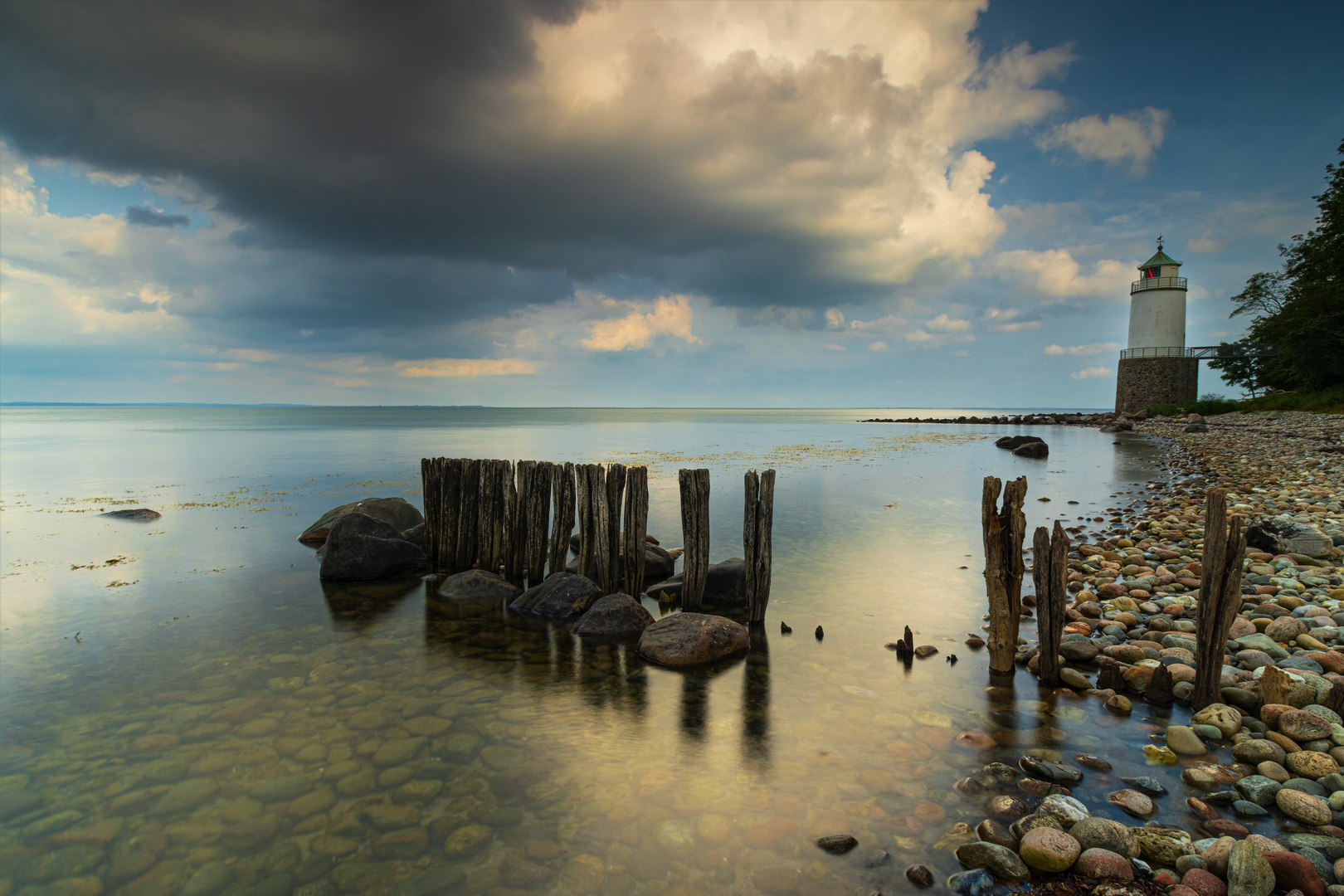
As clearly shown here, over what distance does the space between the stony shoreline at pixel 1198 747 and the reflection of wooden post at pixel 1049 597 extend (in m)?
0.21

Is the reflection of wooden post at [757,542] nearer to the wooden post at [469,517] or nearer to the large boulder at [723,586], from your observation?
the large boulder at [723,586]

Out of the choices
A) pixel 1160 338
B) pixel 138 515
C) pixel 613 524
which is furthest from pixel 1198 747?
pixel 1160 338

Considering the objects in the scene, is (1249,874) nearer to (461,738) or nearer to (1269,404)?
(461,738)

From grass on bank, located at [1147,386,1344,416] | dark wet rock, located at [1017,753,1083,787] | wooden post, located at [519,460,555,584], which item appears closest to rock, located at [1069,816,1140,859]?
dark wet rock, located at [1017,753,1083,787]

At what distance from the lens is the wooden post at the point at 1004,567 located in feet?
21.5

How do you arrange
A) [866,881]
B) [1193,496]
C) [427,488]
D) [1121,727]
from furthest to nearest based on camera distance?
1. [1193,496]
2. [427,488]
3. [1121,727]
4. [866,881]

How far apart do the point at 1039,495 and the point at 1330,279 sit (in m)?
34.3

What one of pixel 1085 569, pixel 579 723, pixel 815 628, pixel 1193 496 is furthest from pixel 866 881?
pixel 1193 496

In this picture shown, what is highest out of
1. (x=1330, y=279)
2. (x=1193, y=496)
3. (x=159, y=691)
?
(x=1330, y=279)

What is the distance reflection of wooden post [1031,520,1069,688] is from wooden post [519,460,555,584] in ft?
24.0

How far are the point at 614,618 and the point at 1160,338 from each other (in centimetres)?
6602

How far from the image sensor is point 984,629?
833 cm

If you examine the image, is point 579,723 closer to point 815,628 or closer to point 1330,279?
point 815,628

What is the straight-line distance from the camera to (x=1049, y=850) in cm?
376
